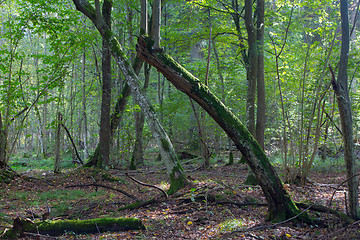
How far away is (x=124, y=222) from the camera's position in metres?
4.60

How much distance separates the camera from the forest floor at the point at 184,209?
4281mm

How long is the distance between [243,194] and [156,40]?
3.81 meters

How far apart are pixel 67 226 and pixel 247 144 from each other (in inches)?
125

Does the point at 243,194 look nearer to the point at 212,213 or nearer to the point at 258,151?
the point at 212,213

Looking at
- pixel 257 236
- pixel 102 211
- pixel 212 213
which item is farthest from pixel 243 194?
pixel 102 211

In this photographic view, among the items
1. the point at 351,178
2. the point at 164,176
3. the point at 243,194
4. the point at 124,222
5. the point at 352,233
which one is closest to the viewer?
the point at 352,233

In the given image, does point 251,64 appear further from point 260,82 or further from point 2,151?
point 2,151

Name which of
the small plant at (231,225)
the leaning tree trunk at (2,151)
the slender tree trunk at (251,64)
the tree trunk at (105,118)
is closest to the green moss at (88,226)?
the small plant at (231,225)

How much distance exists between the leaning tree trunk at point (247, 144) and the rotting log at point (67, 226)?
2138 mm

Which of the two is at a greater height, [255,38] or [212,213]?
[255,38]

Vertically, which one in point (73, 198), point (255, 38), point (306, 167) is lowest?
point (73, 198)

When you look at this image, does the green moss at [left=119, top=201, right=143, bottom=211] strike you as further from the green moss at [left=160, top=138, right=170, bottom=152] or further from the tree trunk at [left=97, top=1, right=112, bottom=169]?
the tree trunk at [left=97, top=1, right=112, bottom=169]

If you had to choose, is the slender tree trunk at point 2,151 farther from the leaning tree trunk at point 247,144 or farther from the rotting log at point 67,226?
the leaning tree trunk at point 247,144

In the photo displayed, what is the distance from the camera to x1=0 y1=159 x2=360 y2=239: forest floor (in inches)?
169
